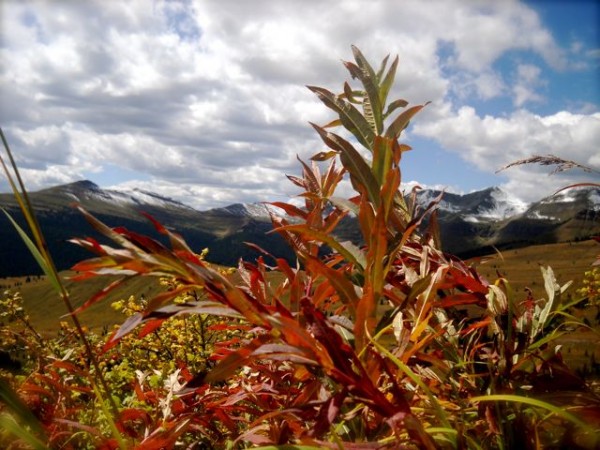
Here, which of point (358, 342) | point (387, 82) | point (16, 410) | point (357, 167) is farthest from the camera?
point (387, 82)

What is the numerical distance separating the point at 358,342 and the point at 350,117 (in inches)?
41.0

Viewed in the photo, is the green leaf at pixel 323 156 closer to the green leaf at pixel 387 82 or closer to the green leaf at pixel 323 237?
the green leaf at pixel 387 82

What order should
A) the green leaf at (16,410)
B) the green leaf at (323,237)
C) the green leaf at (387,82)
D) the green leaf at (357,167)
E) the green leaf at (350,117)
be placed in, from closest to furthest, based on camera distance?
the green leaf at (16,410), the green leaf at (323,237), the green leaf at (357,167), the green leaf at (350,117), the green leaf at (387,82)

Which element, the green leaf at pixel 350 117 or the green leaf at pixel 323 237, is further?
the green leaf at pixel 350 117

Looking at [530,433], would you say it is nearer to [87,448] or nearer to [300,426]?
[300,426]

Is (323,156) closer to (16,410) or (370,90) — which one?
(370,90)

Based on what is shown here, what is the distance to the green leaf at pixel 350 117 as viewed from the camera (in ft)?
6.13

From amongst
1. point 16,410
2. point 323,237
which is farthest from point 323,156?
point 16,410

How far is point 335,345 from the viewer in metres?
0.98

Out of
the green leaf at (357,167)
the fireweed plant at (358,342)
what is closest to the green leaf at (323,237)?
the fireweed plant at (358,342)

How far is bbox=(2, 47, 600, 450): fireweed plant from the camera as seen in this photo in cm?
94

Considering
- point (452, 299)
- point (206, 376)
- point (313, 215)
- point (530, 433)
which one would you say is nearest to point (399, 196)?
point (313, 215)

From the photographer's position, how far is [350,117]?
73.8 inches

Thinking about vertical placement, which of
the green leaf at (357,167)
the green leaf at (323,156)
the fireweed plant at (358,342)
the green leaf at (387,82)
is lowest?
the fireweed plant at (358,342)
